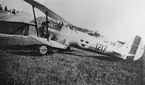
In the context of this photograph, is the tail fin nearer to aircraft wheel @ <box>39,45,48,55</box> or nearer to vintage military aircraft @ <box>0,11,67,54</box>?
vintage military aircraft @ <box>0,11,67,54</box>

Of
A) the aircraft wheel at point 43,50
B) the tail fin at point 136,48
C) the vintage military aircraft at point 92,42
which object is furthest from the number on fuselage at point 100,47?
the aircraft wheel at point 43,50

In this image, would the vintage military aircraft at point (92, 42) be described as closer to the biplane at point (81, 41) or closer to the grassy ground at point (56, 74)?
the biplane at point (81, 41)

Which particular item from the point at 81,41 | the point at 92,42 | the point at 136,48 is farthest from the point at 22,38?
the point at 136,48

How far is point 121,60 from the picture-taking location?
5.18m

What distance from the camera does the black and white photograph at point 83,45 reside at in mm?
3281

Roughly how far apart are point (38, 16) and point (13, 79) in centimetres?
464

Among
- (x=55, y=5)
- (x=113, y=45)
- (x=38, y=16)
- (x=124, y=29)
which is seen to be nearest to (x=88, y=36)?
(x=113, y=45)

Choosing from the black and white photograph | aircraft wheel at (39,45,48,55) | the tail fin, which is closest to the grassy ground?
the black and white photograph

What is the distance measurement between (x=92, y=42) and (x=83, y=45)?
0.42 metres

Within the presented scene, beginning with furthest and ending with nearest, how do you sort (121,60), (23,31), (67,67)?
(23,31), (121,60), (67,67)

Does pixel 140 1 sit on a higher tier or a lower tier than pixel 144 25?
higher

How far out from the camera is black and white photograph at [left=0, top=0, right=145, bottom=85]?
3.28 metres

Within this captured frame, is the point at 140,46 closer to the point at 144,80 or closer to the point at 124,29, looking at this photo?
the point at 124,29

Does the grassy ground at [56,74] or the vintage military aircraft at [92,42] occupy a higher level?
the vintage military aircraft at [92,42]
